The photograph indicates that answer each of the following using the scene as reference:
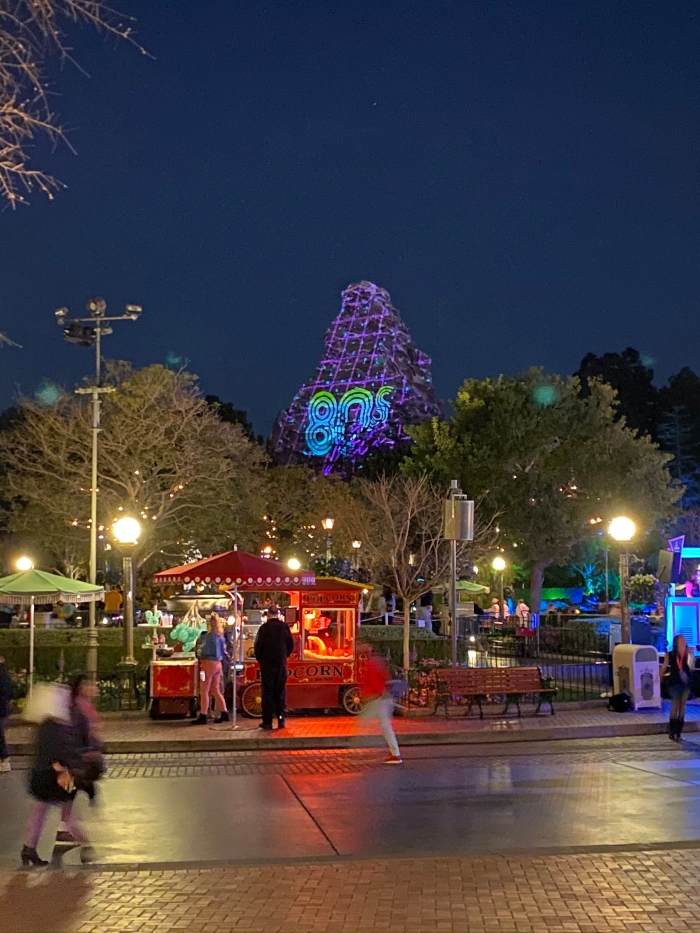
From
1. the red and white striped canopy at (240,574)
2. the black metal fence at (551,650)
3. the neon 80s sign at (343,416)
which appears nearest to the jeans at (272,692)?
the red and white striped canopy at (240,574)

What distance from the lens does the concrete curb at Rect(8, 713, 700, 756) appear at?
15203 mm

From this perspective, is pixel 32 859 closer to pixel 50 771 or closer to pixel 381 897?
pixel 50 771

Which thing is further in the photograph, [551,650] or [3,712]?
[551,650]

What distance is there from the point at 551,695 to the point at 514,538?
27.7 m

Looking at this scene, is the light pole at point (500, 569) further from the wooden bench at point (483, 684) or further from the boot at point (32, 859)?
the boot at point (32, 859)

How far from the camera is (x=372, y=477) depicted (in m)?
71.3

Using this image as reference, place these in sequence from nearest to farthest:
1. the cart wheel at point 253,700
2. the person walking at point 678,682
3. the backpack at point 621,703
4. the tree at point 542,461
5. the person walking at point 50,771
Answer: the person walking at point 50,771 → the person walking at point 678,682 → the cart wheel at point 253,700 → the backpack at point 621,703 → the tree at point 542,461

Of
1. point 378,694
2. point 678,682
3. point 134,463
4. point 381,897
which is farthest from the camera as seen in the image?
point 134,463

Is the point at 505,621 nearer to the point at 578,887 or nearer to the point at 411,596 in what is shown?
the point at 411,596

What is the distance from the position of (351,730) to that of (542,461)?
31263mm

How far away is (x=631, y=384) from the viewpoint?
84438 mm

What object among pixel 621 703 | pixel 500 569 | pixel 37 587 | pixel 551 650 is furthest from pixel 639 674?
pixel 500 569

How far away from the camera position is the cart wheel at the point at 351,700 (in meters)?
17.9

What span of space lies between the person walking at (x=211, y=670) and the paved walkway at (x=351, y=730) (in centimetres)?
31
